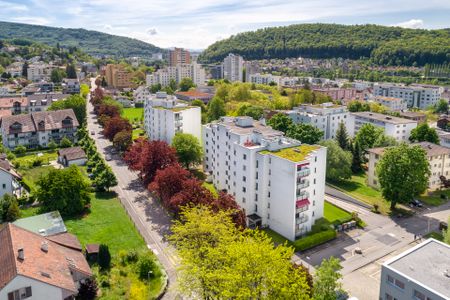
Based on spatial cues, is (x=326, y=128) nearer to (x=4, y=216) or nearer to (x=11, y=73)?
(x=4, y=216)

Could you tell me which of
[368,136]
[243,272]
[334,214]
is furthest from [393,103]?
[243,272]

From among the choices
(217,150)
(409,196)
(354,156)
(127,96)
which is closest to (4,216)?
(217,150)

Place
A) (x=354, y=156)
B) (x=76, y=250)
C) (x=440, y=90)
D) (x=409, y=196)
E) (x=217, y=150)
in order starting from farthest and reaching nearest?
1. (x=440, y=90)
2. (x=354, y=156)
3. (x=217, y=150)
4. (x=409, y=196)
5. (x=76, y=250)

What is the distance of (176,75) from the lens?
180375mm

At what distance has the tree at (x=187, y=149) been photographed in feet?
210

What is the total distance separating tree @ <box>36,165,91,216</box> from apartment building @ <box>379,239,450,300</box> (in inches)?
1489

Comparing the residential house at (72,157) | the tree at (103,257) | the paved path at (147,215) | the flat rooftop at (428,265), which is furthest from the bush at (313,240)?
the residential house at (72,157)

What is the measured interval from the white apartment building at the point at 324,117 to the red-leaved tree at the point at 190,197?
44.2 metres

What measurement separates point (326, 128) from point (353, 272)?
47.9m

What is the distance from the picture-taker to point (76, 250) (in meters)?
35.5

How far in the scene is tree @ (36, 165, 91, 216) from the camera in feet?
156

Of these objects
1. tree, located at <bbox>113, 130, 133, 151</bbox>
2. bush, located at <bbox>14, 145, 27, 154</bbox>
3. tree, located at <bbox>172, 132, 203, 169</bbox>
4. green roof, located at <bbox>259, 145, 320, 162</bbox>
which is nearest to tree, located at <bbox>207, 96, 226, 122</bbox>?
tree, located at <bbox>113, 130, 133, 151</bbox>

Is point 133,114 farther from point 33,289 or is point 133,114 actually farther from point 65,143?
point 33,289

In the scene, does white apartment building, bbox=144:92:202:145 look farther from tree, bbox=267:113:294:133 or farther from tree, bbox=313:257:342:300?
→ tree, bbox=313:257:342:300
